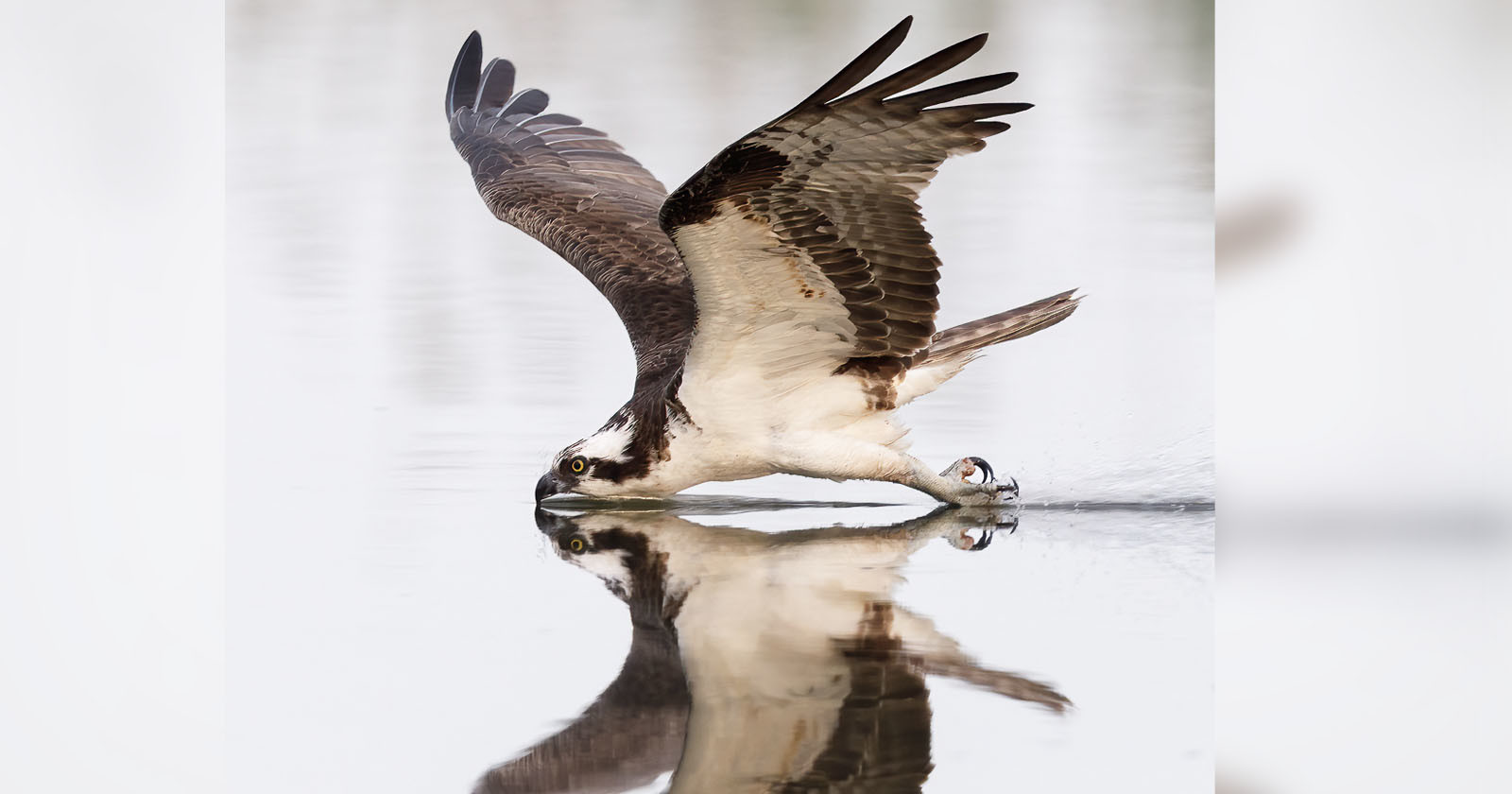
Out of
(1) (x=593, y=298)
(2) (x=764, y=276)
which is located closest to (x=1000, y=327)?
(2) (x=764, y=276)

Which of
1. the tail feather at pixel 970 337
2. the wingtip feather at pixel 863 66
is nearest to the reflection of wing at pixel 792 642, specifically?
the tail feather at pixel 970 337

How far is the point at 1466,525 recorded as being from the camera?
2.24 metres

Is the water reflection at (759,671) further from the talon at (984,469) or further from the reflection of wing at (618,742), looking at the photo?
the talon at (984,469)

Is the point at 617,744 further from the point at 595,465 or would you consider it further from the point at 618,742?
the point at 595,465

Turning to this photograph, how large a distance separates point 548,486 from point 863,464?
21.7 inches

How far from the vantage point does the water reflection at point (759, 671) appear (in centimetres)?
143

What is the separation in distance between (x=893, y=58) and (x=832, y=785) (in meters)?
1.31

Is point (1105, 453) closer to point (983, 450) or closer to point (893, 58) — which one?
point (983, 450)

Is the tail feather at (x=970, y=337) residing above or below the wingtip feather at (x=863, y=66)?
below

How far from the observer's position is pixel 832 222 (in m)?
1.74

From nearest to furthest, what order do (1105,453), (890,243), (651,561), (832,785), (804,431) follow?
(832,785) < (890,243) < (651,561) < (804,431) < (1105,453)

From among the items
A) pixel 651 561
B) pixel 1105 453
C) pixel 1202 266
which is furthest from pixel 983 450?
pixel 651 561

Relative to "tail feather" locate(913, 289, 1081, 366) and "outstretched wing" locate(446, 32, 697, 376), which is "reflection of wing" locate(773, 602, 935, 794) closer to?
"tail feather" locate(913, 289, 1081, 366)

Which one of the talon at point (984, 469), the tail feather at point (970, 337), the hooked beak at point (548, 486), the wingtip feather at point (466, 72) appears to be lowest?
the hooked beak at point (548, 486)
